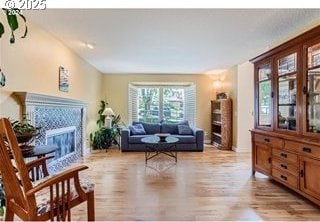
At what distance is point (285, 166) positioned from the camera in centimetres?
351

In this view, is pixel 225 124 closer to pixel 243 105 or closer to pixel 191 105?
pixel 243 105

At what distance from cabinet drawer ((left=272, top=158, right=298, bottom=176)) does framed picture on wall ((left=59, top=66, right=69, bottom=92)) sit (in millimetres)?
3624

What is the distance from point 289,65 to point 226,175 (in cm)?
195

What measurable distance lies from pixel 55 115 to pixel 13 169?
2986 millimetres

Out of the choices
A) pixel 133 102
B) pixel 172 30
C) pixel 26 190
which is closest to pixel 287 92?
pixel 172 30

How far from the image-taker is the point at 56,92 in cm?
461

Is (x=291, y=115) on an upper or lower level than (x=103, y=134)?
upper

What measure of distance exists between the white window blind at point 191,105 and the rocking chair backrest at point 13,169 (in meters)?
7.05

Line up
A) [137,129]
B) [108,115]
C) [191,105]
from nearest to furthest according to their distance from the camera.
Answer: [137,129] → [108,115] → [191,105]

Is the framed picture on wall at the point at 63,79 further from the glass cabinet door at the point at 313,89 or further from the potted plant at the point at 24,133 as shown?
the glass cabinet door at the point at 313,89

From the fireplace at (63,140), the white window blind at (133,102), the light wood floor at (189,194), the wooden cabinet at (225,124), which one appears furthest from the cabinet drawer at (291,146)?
the white window blind at (133,102)

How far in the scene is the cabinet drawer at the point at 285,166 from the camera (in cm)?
330

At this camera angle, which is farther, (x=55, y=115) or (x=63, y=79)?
(x=63, y=79)

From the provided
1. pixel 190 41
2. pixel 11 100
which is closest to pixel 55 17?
pixel 11 100
